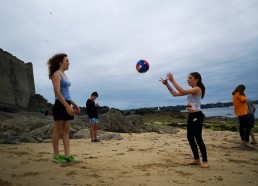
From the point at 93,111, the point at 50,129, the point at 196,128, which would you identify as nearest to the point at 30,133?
the point at 50,129

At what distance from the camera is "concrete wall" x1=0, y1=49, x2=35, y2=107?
24.7m

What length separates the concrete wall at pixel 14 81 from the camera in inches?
971

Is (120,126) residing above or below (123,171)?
above

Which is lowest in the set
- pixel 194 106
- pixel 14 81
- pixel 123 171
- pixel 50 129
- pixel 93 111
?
pixel 123 171

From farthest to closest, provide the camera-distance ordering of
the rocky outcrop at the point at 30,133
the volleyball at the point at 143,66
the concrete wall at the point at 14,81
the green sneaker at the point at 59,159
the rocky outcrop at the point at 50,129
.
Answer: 1. the concrete wall at the point at 14,81
2. the rocky outcrop at the point at 50,129
3. the rocky outcrop at the point at 30,133
4. the volleyball at the point at 143,66
5. the green sneaker at the point at 59,159

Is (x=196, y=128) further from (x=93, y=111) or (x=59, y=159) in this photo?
(x=93, y=111)

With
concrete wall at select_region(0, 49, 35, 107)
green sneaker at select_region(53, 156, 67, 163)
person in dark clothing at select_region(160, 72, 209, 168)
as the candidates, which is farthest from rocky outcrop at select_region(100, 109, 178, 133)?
concrete wall at select_region(0, 49, 35, 107)

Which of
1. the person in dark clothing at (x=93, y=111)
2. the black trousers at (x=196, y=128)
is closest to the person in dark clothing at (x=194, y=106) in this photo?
the black trousers at (x=196, y=128)

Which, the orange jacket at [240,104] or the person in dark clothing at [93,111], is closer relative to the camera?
the orange jacket at [240,104]

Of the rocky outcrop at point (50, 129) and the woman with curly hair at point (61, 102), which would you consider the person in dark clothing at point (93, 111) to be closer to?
the rocky outcrop at point (50, 129)

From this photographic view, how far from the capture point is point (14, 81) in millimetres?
27375

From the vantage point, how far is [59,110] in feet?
17.2

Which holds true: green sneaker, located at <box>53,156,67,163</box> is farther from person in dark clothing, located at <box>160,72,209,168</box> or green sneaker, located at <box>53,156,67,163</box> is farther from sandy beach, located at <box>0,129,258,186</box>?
person in dark clothing, located at <box>160,72,209,168</box>

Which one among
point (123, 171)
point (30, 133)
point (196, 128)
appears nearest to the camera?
Answer: point (123, 171)
